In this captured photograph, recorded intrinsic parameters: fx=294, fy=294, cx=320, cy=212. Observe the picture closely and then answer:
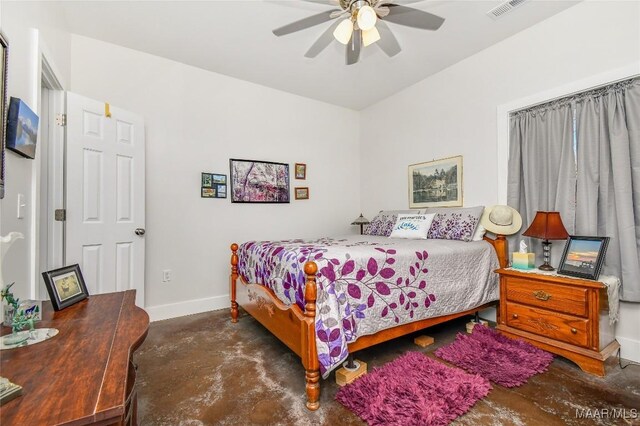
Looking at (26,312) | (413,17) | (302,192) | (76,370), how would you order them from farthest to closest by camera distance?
(302,192) → (413,17) → (26,312) → (76,370)

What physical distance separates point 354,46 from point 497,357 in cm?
260

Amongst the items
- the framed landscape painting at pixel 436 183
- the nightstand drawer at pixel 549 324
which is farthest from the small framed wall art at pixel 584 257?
the framed landscape painting at pixel 436 183

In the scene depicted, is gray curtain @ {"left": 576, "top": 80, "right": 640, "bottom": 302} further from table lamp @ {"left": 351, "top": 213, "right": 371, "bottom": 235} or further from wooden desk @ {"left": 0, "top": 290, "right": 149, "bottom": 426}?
wooden desk @ {"left": 0, "top": 290, "right": 149, "bottom": 426}

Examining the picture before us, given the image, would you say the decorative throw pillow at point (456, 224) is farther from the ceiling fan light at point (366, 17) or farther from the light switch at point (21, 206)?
the light switch at point (21, 206)

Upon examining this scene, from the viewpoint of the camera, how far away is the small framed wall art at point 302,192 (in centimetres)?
411

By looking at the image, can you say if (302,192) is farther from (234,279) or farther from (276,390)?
(276,390)

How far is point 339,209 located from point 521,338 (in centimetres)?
275


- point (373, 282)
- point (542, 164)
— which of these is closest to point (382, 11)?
point (373, 282)

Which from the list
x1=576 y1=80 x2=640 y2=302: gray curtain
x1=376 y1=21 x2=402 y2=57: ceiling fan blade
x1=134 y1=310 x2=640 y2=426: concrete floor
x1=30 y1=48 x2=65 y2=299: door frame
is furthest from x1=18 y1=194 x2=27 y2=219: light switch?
x1=576 y1=80 x2=640 y2=302: gray curtain

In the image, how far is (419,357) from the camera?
6.91ft

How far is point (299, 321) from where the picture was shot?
5.89 ft

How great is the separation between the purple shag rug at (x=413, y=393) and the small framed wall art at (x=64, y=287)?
4.83ft

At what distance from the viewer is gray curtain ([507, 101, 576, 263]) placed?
246cm

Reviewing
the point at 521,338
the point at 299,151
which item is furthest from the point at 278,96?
the point at 521,338
